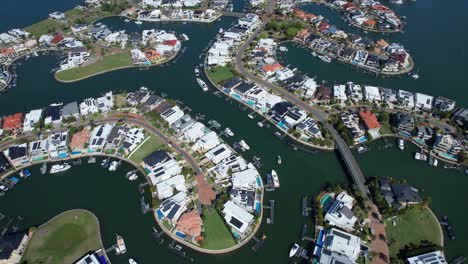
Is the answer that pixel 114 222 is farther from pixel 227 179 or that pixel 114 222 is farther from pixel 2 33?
pixel 2 33

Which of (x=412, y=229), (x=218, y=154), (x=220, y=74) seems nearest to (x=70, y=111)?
(x=218, y=154)

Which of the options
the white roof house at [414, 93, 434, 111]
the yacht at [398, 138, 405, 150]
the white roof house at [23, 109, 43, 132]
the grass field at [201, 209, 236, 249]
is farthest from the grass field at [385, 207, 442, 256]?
the white roof house at [23, 109, 43, 132]

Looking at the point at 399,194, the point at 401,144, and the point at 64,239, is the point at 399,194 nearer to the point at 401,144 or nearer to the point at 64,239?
the point at 401,144

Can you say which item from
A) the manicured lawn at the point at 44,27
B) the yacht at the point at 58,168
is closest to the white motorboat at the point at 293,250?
the yacht at the point at 58,168

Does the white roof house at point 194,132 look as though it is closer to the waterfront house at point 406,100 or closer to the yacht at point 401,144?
the yacht at point 401,144

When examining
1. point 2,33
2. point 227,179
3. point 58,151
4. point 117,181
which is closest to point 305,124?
point 227,179
